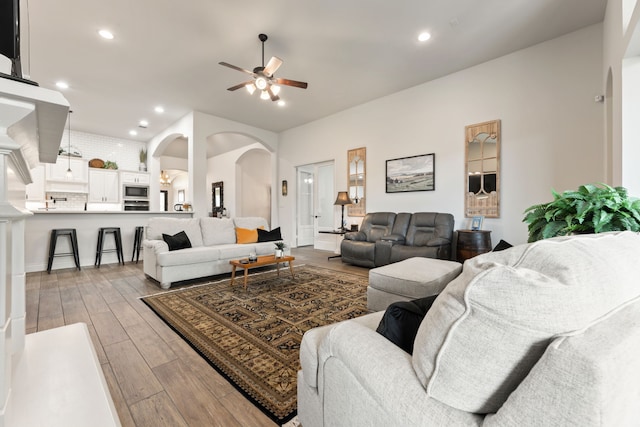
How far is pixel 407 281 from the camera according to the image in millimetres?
2283

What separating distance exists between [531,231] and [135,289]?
13.6 feet

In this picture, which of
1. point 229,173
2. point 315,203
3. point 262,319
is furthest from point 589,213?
point 229,173

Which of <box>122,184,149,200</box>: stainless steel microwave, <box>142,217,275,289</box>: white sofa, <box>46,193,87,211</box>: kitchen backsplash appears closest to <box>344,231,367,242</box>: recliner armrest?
<box>142,217,275,289</box>: white sofa

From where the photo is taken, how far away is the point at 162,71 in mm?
4352

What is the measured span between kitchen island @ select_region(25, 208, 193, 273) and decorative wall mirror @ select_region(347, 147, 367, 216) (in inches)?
136

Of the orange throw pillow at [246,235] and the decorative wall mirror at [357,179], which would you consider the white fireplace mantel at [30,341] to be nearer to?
the orange throw pillow at [246,235]

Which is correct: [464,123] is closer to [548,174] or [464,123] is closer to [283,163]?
[548,174]

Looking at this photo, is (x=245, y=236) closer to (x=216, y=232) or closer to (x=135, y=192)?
(x=216, y=232)

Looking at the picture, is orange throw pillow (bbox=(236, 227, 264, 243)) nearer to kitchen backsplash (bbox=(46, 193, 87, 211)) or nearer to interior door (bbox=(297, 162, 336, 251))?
interior door (bbox=(297, 162, 336, 251))

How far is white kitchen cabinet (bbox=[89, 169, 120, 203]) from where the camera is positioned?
7.51 meters

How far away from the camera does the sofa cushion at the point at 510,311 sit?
Answer: 0.58 meters

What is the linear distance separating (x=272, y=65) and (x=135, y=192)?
22.2 ft

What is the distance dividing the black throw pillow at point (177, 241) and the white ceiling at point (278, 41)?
255cm

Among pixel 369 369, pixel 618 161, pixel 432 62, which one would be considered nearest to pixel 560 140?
pixel 618 161
